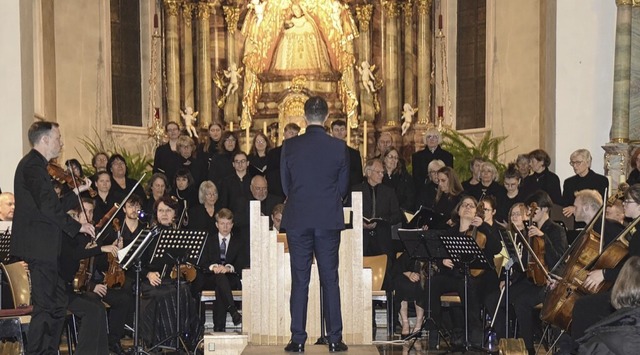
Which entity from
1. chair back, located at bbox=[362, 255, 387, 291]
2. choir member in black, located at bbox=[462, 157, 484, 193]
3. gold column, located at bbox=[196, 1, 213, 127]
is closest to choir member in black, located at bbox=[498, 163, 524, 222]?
choir member in black, located at bbox=[462, 157, 484, 193]

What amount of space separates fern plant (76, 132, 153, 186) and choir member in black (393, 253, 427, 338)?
410 centimetres

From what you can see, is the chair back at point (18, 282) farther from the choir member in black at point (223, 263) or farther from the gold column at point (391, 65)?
the gold column at point (391, 65)

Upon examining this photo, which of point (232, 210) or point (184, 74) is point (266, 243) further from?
point (184, 74)

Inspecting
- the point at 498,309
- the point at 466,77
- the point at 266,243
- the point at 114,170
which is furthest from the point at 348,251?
the point at 466,77

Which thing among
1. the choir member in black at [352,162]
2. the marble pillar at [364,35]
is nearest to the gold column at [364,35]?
the marble pillar at [364,35]

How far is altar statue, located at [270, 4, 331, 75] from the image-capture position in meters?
19.4

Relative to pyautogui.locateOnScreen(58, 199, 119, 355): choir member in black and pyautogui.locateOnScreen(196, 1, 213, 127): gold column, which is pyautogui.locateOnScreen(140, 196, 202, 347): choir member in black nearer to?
pyautogui.locateOnScreen(58, 199, 119, 355): choir member in black

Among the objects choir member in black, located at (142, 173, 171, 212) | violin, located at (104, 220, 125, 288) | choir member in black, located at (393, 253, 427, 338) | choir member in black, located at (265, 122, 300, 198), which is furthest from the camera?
choir member in black, located at (265, 122, 300, 198)

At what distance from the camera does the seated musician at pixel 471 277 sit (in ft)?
38.3

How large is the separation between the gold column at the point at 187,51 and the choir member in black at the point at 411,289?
8.10m

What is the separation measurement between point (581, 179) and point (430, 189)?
6.01 ft

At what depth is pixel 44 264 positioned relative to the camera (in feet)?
30.3

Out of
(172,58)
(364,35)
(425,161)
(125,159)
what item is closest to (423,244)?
(425,161)

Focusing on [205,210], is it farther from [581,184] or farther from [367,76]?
[367,76]
